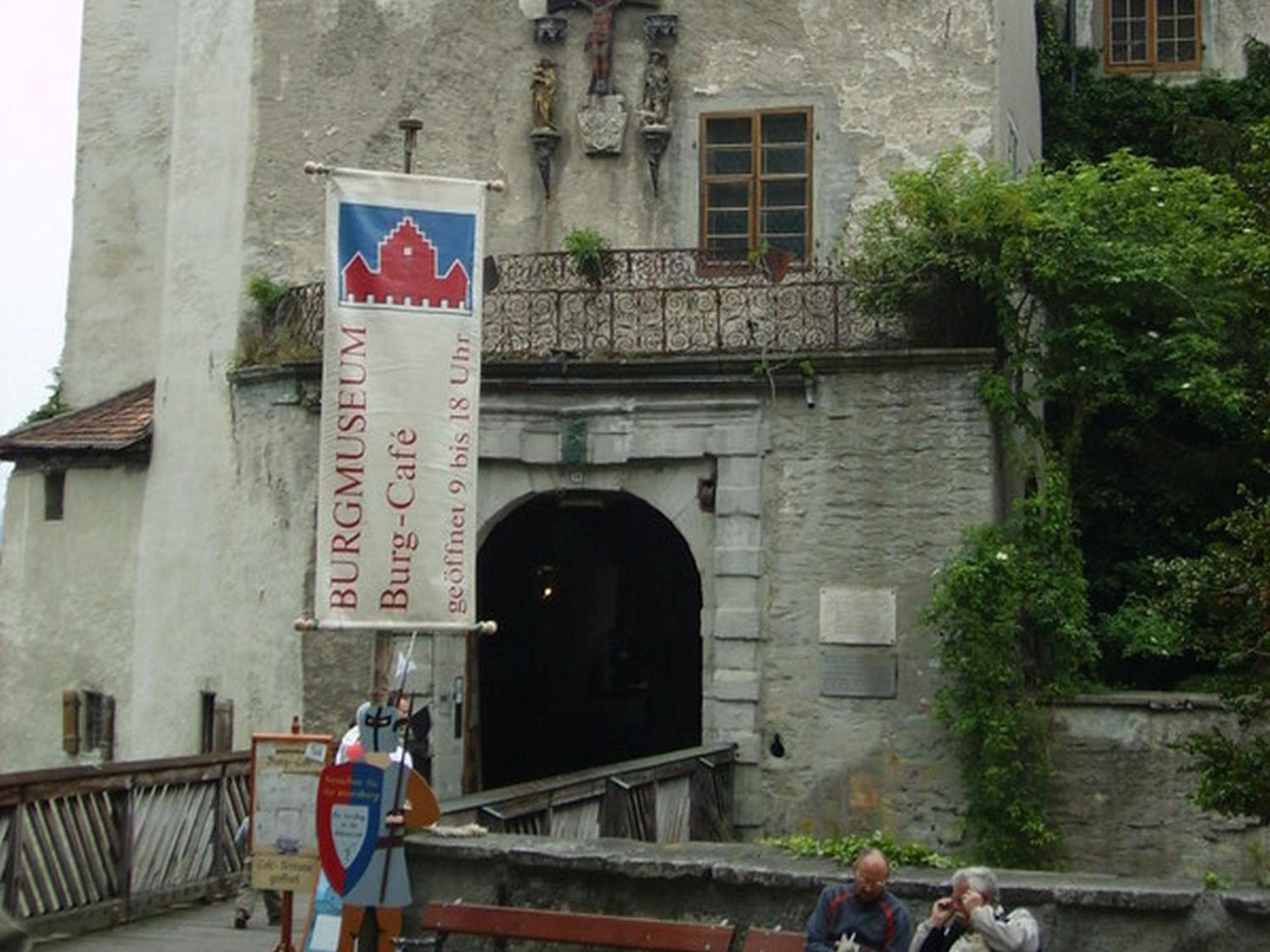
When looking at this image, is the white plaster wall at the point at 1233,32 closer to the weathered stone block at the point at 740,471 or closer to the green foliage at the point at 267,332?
the weathered stone block at the point at 740,471

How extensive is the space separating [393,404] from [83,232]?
13776 mm

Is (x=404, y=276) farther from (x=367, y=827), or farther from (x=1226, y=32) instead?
(x=1226, y=32)

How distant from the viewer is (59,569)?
21.3 meters

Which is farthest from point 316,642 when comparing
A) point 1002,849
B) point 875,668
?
point 1002,849

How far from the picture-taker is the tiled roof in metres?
20.7

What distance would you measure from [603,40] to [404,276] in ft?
28.9

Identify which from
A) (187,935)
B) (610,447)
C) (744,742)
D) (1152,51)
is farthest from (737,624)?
(1152,51)

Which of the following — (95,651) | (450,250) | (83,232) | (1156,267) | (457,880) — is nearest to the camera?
(457,880)

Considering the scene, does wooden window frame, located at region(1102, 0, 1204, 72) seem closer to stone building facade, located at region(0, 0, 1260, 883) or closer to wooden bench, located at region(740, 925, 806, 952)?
stone building facade, located at region(0, 0, 1260, 883)

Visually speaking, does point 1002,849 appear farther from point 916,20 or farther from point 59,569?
point 59,569

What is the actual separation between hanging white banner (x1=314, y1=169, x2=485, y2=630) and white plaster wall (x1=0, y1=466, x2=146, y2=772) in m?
10.0

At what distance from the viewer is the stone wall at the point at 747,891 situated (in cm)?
905

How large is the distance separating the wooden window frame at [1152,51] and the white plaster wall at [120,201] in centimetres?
1165

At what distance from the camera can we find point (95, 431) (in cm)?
2128
